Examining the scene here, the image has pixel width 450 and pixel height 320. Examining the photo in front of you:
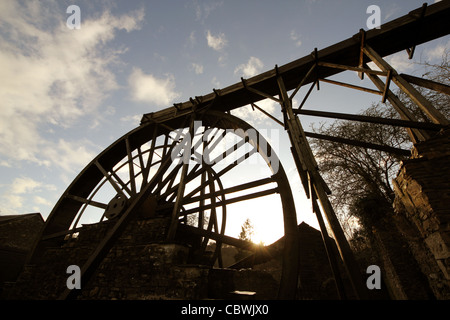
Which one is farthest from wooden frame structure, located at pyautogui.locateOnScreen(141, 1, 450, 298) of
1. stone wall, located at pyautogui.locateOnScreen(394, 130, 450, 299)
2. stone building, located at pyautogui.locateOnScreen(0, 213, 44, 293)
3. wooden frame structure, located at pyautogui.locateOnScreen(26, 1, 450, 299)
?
stone building, located at pyautogui.locateOnScreen(0, 213, 44, 293)

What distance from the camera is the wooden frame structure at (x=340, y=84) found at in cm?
259

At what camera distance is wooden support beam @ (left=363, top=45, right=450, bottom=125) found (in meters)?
2.70

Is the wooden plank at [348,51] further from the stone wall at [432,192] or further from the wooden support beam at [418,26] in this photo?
the stone wall at [432,192]

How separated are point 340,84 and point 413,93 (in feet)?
4.37

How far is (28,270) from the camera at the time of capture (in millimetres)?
5004

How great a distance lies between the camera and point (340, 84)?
13.1 feet

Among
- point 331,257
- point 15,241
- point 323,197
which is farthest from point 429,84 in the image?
point 15,241

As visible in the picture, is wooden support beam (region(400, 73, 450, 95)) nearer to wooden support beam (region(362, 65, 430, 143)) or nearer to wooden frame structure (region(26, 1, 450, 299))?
wooden frame structure (region(26, 1, 450, 299))
